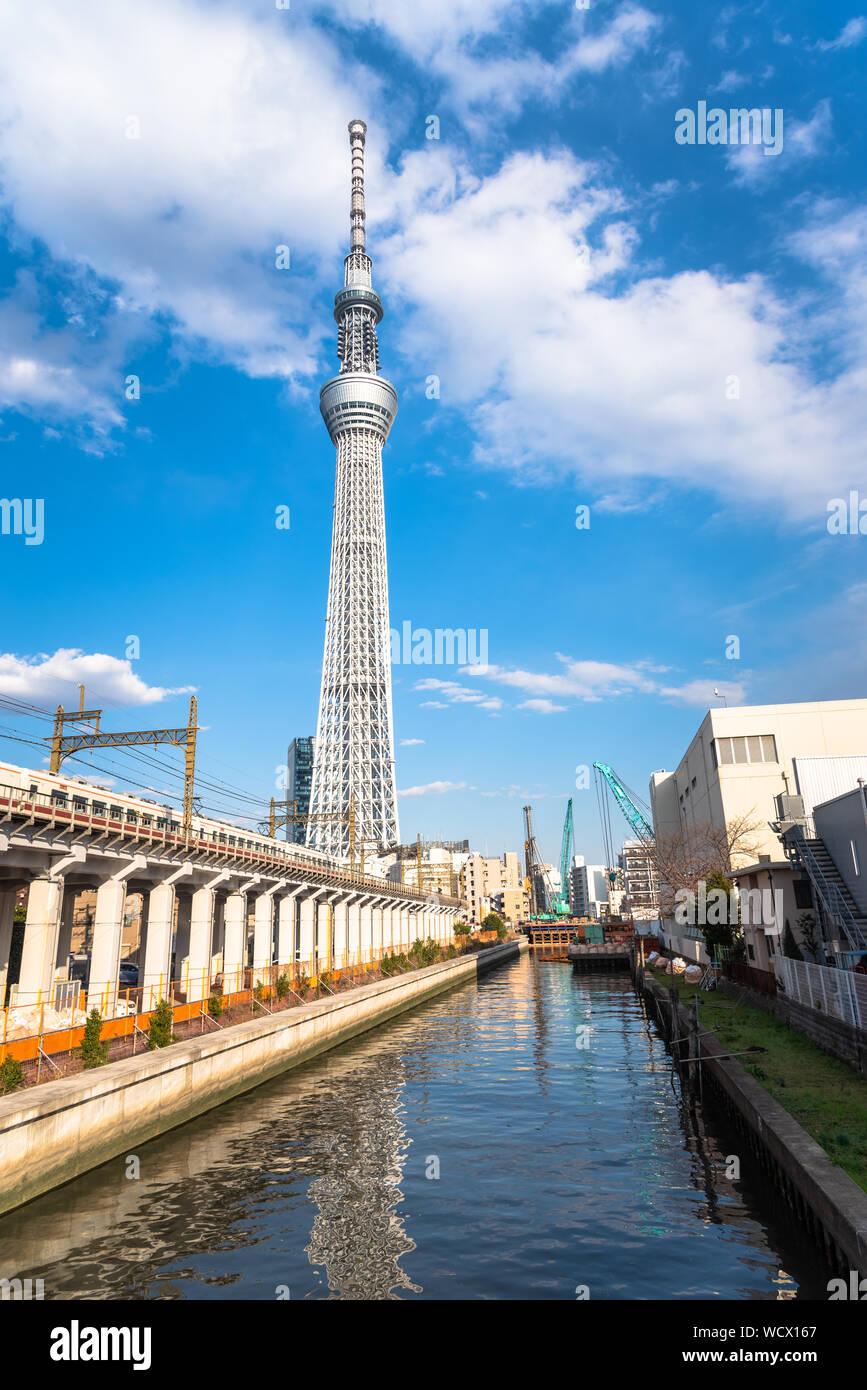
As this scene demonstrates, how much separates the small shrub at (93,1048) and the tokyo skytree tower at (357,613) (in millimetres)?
118974

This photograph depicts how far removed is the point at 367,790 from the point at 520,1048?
11371 cm

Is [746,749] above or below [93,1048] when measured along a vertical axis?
above

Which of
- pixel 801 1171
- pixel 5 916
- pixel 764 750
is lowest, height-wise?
pixel 801 1171

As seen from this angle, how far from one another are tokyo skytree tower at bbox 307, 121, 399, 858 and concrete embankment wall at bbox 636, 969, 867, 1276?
122701 millimetres

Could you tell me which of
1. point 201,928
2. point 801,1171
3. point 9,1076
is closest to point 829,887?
point 801,1171

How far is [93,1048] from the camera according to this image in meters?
21.2

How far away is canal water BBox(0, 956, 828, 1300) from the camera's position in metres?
13.1

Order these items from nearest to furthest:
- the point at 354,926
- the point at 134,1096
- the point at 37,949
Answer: the point at 134,1096 → the point at 37,949 → the point at 354,926

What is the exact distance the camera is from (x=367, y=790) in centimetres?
15162

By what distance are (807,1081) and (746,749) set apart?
5225 centimetres

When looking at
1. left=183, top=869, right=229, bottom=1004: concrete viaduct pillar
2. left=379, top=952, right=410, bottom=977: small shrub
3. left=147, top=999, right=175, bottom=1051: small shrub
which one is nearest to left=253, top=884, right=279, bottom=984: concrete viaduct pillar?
left=183, top=869, right=229, bottom=1004: concrete viaduct pillar

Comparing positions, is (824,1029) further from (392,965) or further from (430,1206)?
(392,965)

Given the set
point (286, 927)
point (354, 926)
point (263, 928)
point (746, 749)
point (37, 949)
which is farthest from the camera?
point (354, 926)

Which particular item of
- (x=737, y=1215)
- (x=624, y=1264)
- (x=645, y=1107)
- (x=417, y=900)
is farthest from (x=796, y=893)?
(x=417, y=900)
